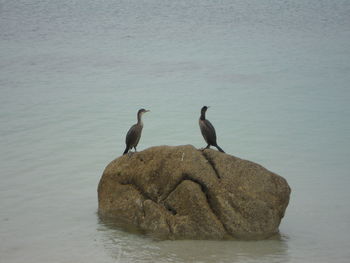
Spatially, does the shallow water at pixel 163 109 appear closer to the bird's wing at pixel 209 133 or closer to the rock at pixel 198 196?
the rock at pixel 198 196

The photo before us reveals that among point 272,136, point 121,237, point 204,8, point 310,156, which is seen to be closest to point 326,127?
point 272,136

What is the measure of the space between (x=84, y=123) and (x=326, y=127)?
7.68 m

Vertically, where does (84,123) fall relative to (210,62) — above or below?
below

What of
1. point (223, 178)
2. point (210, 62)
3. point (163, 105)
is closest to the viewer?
point (223, 178)

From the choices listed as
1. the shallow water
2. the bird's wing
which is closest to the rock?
the shallow water

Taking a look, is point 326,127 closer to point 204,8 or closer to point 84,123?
point 84,123

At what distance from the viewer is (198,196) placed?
1174 cm

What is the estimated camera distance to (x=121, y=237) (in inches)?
477

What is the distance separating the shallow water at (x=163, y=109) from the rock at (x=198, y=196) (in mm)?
289

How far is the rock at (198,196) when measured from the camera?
462 inches

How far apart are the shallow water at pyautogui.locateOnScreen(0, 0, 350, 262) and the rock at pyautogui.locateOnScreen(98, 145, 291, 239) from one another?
0.29 meters

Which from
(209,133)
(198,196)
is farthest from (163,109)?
(198,196)

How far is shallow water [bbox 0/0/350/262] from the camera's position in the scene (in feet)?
40.1

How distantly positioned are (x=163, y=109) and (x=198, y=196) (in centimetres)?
1296
